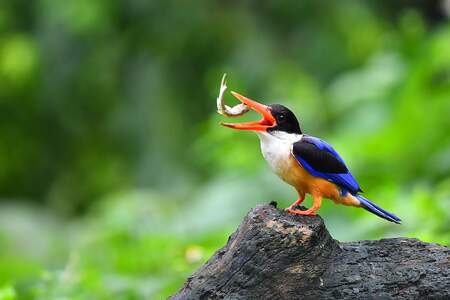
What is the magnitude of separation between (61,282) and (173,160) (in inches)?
138

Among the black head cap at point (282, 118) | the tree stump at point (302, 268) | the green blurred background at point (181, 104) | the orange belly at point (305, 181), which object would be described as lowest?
the tree stump at point (302, 268)

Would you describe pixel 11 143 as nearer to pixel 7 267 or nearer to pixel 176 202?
pixel 176 202

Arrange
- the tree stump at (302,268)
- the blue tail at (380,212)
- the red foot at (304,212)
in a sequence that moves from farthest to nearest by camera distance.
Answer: the blue tail at (380,212) → the red foot at (304,212) → the tree stump at (302,268)

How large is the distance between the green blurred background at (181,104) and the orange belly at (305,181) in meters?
3.26

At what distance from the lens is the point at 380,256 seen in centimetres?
260

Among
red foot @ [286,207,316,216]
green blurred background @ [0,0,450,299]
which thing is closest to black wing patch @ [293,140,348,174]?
red foot @ [286,207,316,216]

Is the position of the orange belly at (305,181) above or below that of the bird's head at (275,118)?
below

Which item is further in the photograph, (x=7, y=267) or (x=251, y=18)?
(x=251, y=18)

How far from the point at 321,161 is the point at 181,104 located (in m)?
4.48

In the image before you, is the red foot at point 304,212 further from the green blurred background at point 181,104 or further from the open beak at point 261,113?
the green blurred background at point 181,104

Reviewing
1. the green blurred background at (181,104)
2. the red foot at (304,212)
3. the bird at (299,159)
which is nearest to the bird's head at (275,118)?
the bird at (299,159)

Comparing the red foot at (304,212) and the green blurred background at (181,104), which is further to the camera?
the green blurred background at (181,104)

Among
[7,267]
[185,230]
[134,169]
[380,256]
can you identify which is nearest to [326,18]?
[134,169]

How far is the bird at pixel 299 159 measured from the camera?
2.64 meters
